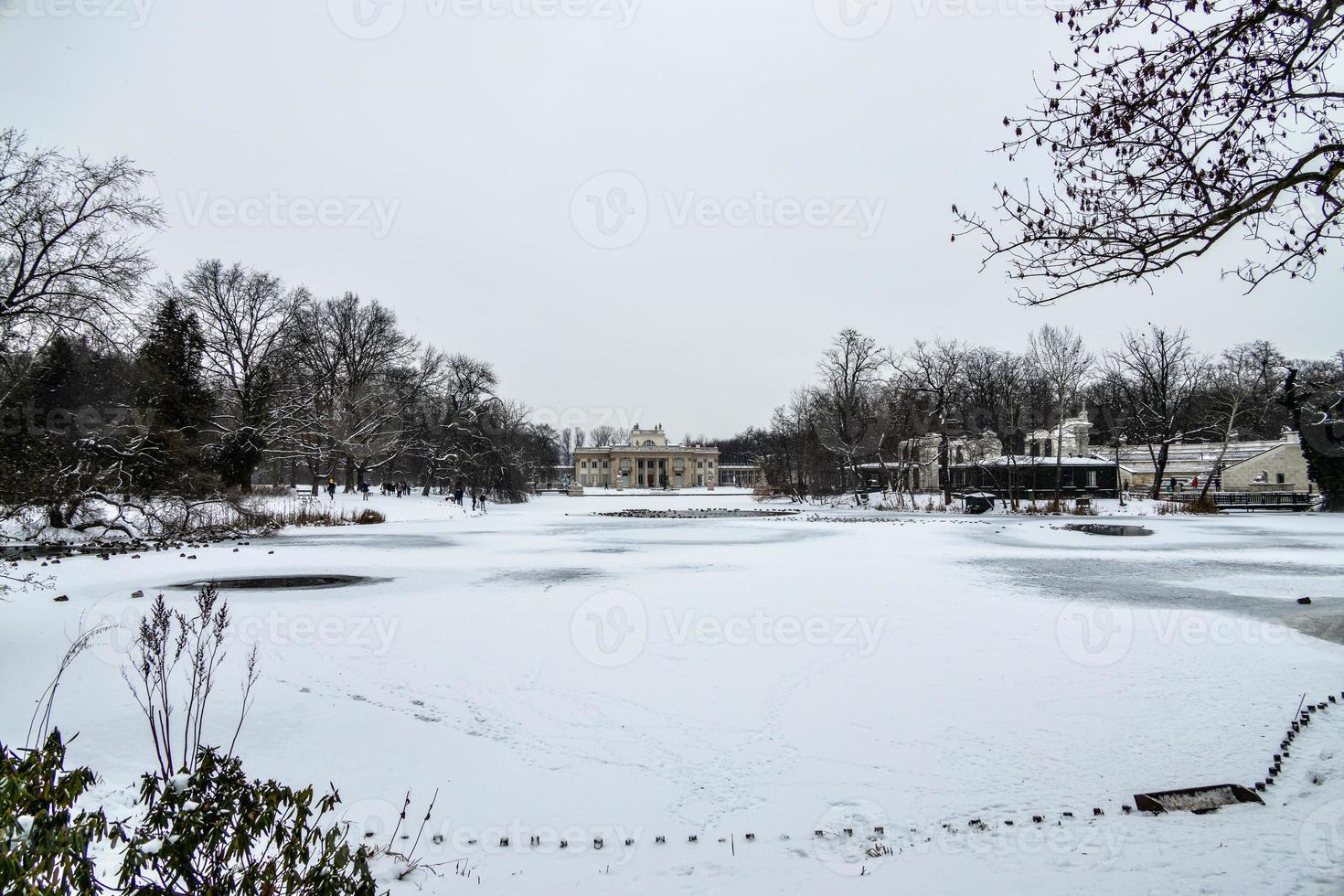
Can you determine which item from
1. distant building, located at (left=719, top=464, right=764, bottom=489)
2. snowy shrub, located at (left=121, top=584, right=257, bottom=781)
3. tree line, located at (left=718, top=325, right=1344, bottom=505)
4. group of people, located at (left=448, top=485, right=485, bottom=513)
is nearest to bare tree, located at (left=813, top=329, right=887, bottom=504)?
tree line, located at (left=718, top=325, right=1344, bottom=505)

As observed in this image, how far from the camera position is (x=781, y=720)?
22.3 ft

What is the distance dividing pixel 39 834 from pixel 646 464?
11790 centimetres

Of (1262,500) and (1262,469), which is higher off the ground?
(1262,469)

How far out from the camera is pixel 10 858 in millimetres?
2238

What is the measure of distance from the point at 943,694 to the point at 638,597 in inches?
247

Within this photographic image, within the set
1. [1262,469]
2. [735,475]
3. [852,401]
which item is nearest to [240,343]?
[852,401]

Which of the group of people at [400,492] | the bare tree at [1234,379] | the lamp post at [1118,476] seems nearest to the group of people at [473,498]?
the group of people at [400,492]

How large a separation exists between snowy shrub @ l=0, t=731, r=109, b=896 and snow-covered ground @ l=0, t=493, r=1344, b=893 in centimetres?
186

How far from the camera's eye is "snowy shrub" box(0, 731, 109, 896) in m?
2.29

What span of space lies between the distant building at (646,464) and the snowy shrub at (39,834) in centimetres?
11289

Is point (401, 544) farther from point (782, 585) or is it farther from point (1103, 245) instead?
point (1103, 245)

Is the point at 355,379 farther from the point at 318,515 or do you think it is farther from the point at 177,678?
the point at 177,678

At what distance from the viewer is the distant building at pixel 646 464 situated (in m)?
120

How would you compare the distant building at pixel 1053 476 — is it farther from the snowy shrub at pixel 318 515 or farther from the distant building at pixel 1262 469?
the snowy shrub at pixel 318 515
